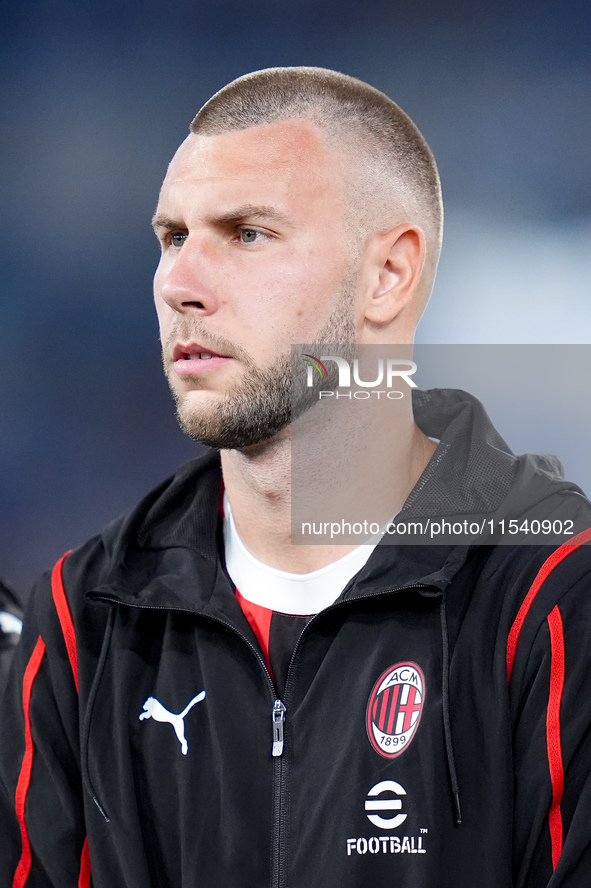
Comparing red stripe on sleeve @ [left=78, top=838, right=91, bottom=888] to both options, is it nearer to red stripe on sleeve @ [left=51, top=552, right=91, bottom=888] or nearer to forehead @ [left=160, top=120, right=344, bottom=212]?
red stripe on sleeve @ [left=51, top=552, right=91, bottom=888]

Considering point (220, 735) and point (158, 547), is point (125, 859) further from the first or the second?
point (158, 547)

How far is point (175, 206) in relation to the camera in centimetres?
120

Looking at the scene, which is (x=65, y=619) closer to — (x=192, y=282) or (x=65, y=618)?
(x=65, y=618)

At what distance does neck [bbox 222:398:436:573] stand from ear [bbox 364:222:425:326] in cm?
13

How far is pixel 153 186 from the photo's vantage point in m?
1.74

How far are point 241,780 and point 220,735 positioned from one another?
59 mm

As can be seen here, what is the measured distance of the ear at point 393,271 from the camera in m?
1.24

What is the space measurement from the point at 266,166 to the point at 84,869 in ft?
3.10

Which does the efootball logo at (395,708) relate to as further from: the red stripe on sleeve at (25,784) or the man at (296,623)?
the red stripe on sleeve at (25,784)

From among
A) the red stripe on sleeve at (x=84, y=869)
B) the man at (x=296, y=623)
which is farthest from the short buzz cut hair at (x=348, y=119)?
the red stripe on sleeve at (x=84, y=869)

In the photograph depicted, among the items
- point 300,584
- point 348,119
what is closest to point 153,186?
point 348,119

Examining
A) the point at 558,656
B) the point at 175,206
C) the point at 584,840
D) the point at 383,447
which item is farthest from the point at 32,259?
the point at 584,840

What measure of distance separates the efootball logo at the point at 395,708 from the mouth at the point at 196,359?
435 millimetres

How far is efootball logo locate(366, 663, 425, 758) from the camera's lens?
3.47ft
